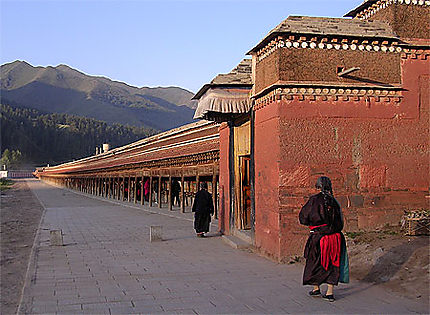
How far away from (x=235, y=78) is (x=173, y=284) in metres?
5.19

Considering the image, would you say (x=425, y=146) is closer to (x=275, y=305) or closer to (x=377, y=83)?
(x=377, y=83)

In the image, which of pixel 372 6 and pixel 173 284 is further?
pixel 372 6

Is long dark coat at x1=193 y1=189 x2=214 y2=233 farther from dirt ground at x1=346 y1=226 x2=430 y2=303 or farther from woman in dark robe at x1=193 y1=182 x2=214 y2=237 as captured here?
dirt ground at x1=346 y1=226 x2=430 y2=303

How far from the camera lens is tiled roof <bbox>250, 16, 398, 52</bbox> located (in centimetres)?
859

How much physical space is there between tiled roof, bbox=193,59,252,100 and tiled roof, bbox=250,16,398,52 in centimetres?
121

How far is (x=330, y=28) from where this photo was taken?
8844 millimetres

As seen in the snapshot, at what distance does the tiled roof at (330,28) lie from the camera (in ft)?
28.2

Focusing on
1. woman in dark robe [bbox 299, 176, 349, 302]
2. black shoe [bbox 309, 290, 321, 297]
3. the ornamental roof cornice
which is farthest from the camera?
the ornamental roof cornice

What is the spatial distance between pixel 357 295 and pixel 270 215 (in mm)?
2837

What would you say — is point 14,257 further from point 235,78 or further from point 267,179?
point 235,78

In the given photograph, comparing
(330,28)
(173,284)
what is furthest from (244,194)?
(173,284)

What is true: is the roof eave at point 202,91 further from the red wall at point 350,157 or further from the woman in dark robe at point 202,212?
the woman in dark robe at point 202,212

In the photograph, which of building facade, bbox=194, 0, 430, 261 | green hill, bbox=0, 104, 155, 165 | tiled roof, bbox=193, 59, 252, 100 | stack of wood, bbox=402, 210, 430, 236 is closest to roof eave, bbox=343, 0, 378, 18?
building facade, bbox=194, 0, 430, 261

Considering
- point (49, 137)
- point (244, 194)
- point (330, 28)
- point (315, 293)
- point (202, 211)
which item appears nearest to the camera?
point (315, 293)
